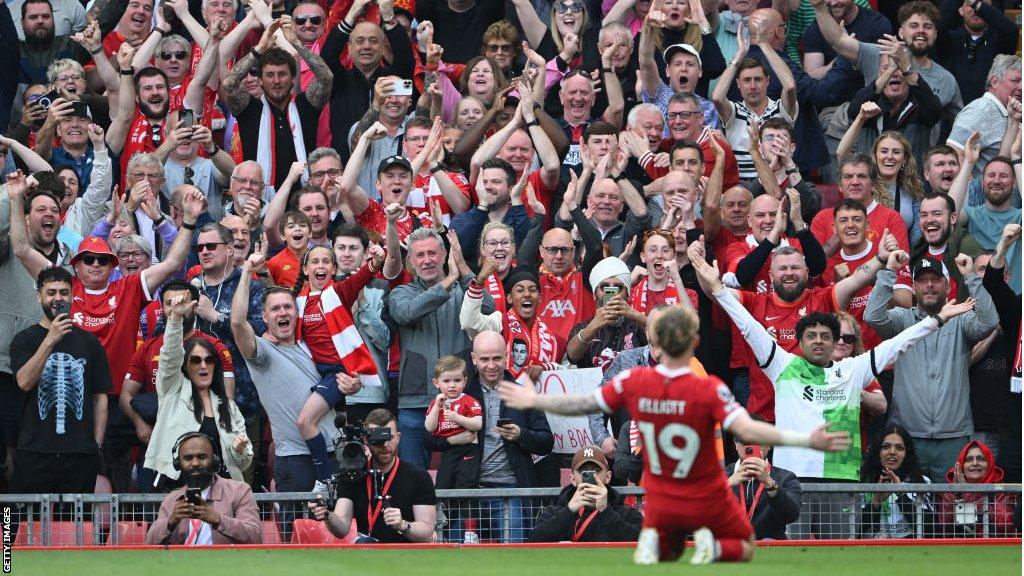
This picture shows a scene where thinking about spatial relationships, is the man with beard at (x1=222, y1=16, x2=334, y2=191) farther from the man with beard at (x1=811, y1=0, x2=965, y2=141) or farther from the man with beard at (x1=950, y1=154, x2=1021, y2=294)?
the man with beard at (x1=950, y1=154, x2=1021, y2=294)

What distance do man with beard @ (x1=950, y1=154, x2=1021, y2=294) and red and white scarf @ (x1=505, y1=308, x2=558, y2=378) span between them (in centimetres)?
392

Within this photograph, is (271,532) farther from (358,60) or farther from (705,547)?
(358,60)

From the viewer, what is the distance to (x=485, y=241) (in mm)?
14312

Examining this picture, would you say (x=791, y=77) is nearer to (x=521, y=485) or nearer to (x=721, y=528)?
(x=521, y=485)

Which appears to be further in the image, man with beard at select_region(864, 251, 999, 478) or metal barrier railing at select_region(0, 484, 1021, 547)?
man with beard at select_region(864, 251, 999, 478)

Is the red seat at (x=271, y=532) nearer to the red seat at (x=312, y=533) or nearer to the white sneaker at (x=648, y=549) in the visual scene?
the red seat at (x=312, y=533)

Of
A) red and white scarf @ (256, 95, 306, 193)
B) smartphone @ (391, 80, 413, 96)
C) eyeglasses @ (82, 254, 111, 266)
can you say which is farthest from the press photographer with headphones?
smartphone @ (391, 80, 413, 96)

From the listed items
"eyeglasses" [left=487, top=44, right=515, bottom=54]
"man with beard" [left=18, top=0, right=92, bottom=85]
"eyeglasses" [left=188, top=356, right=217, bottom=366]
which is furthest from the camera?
"man with beard" [left=18, top=0, right=92, bottom=85]

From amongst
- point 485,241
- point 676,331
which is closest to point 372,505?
point 485,241

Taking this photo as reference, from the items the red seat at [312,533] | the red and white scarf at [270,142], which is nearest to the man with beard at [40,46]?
the red and white scarf at [270,142]

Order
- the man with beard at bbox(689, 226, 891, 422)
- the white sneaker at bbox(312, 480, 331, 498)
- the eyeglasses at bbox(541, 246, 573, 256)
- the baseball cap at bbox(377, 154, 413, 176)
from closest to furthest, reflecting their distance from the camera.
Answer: the white sneaker at bbox(312, 480, 331, 498), the man with beard at bbox(689, 226, 891, 422), the eyeglasses at bbox(541, 246, 573, 256), the baseball cap at bbox(377, 154, 413, 176)

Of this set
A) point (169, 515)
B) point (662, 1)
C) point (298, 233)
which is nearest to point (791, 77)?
point (662, 1)

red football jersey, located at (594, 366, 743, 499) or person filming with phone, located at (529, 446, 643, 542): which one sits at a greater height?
red football jersey, located at (594, 366, 743, 499)

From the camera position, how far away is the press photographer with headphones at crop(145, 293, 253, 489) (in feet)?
42.7
